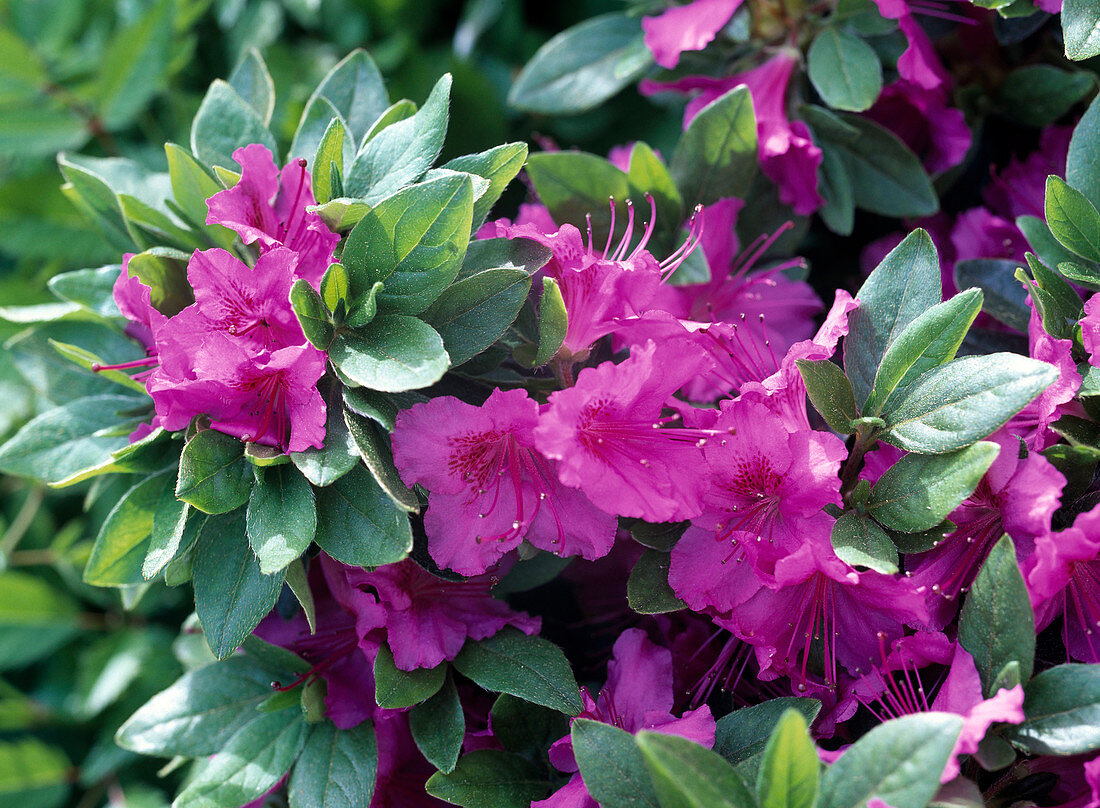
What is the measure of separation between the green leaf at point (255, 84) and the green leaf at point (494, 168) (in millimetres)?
376

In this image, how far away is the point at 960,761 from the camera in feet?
2.35

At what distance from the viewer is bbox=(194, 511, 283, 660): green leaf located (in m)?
0.80

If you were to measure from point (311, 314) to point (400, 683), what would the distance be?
34 centimetres

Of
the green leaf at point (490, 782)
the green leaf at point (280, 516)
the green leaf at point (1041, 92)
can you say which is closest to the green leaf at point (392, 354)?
the green leaf at point (280, 516)

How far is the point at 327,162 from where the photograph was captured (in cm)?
83

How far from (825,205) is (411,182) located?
1.73 feet

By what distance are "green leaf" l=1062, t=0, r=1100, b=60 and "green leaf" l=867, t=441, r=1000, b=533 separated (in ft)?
1.29

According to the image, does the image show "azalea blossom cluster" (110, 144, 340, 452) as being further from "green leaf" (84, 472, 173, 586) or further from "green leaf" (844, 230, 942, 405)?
"green leaf" (844, 230, 942, 405)

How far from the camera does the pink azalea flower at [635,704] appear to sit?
78 cm

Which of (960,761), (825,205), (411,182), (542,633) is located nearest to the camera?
(960,761)

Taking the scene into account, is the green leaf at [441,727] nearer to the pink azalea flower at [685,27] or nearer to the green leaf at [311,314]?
the green leaf at [311,314]

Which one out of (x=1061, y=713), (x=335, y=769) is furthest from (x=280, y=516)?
(x=1061, y=713)

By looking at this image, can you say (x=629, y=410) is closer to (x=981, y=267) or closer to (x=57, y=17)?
(x=981, y=267)

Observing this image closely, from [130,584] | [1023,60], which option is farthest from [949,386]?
[130,584]
